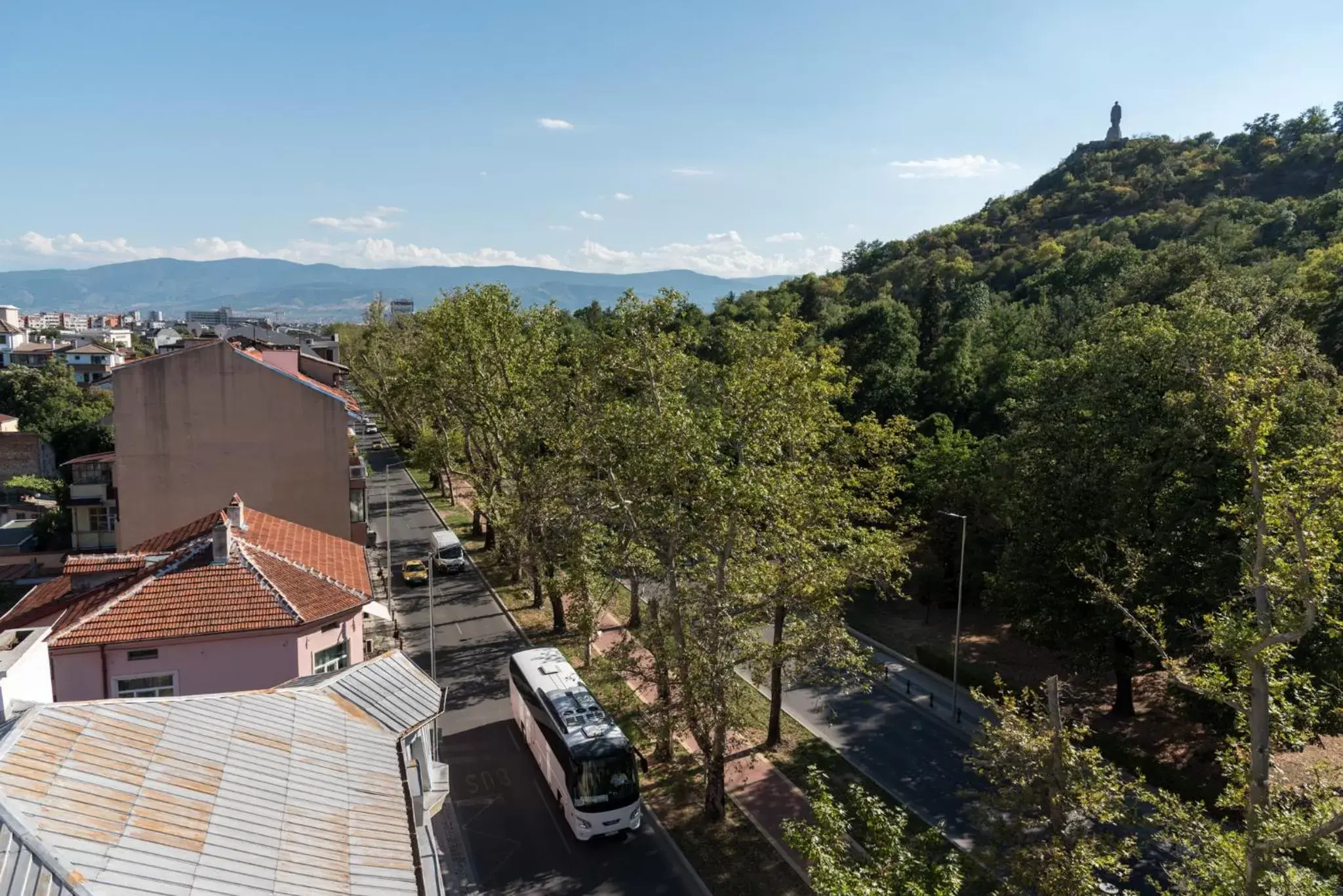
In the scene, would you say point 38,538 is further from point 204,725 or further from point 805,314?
point 805,314

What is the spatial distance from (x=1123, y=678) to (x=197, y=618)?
30055mm

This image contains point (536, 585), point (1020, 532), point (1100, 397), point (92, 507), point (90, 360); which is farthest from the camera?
point (90, 360)

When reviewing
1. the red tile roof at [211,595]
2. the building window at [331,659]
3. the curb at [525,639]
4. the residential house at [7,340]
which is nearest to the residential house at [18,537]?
the curb at [525,639]

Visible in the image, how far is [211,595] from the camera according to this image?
68.1ft

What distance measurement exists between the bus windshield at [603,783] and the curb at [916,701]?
28.9 ft

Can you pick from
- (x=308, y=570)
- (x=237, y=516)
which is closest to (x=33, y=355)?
(x=237, y=516)

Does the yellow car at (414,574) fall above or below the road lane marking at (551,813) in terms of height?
above

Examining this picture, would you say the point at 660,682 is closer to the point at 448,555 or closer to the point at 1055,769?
the point at 1055,769

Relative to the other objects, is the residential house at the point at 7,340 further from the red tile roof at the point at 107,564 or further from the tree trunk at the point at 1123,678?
the tree trunk at the point at 1123,678

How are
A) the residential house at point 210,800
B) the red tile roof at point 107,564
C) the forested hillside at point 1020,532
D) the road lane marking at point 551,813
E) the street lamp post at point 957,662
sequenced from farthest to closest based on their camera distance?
the street lamp post at point 957,662 < the red tile roof at point 107,564 < the road lane marking at point 551,813 < the forested hillside at point 1020,532 < the residential house at point 210,800

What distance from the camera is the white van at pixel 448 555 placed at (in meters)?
43.8

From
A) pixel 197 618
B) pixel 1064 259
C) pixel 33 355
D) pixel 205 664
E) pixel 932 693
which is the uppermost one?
pixel 1064 259

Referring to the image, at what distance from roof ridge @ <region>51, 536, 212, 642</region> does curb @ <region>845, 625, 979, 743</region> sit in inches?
817

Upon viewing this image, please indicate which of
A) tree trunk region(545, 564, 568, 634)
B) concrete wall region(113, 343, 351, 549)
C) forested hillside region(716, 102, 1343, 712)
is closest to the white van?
tree trunk region(545, 564, 568, 634)
